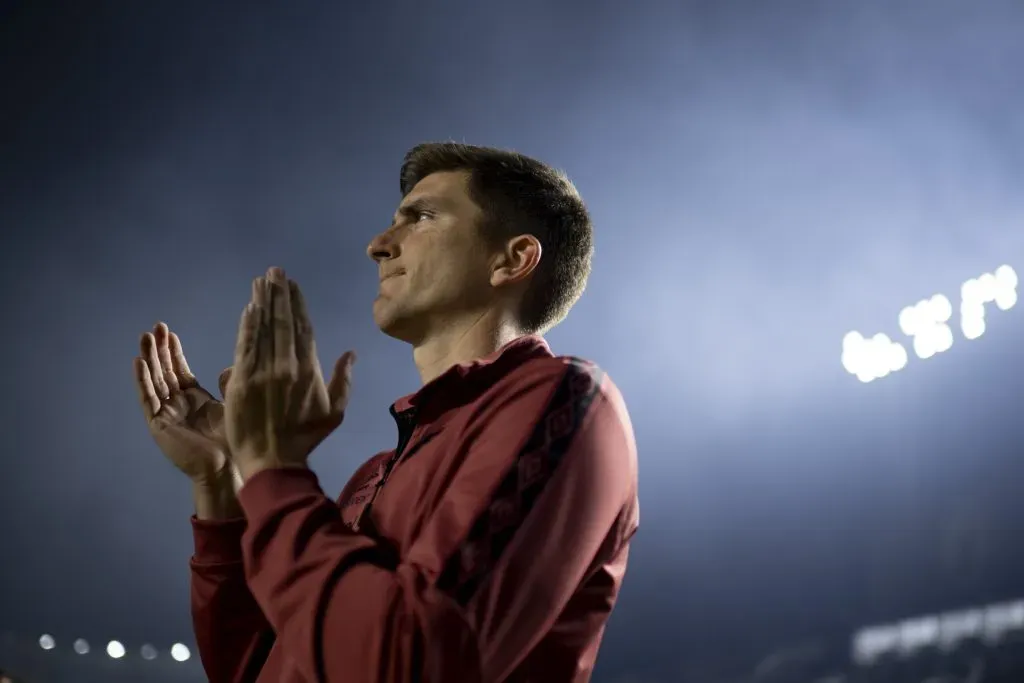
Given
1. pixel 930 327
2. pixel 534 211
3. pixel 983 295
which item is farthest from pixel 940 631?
pixel 534 211

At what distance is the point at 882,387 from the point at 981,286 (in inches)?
75.6

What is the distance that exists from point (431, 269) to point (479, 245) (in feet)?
0.31

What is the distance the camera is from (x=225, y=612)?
4.23 ft

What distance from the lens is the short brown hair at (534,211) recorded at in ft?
4.83

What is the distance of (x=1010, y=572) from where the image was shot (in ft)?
26.4

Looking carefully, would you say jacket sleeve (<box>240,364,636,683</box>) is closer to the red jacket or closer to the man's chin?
the red jacket

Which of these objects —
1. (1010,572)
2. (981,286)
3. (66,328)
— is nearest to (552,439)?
(981,286)

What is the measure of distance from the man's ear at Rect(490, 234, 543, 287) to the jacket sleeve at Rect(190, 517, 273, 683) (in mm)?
531

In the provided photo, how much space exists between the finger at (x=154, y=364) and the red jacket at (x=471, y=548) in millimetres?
499

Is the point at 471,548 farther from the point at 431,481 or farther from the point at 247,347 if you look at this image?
the point at 247,347

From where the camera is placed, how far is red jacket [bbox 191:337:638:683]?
0.80 m

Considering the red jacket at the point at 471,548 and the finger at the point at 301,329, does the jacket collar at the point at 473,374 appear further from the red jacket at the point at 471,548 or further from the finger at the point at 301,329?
the finger at the point at 301,329

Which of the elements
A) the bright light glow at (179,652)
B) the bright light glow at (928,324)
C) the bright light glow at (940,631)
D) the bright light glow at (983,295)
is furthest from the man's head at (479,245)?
the bright light glow at (179,652)

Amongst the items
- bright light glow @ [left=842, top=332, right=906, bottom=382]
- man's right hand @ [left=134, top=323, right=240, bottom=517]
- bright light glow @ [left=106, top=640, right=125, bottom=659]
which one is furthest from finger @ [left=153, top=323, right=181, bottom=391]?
bright light glow @ [left=106, top=640, right=125, bottom=659]
